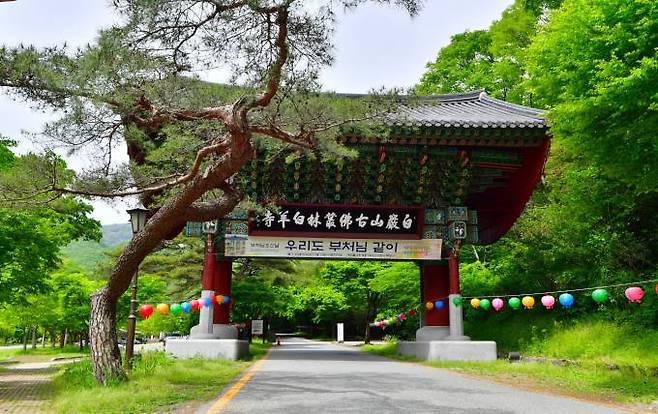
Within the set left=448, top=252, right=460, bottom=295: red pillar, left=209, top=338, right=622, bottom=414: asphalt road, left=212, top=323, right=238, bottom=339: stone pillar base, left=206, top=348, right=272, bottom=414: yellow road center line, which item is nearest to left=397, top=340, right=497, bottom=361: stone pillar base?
left=448, top=252, right=460, bottom=295: red pillar

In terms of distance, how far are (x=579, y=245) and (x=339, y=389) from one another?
10872 millimetres

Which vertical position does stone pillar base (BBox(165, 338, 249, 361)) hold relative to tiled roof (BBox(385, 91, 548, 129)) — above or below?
below

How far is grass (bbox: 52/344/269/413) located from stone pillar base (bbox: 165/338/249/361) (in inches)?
86.9

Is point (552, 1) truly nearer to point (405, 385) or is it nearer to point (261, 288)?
point (261, 288)

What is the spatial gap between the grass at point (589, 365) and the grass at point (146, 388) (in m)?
5.72

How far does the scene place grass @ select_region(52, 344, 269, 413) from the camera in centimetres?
670

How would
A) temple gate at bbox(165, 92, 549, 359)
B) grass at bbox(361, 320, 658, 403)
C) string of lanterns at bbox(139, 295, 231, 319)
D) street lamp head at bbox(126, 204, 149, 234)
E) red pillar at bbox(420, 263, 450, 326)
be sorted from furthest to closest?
red pillar at bbox(420, 263, 450, 326) < temple gate at bbox(165, 92, 549, 359) < string of lanterns at bbox(139, 295, 231, 319) < street lamp head at bbox(126, 204, 149, 234) < grass at bbox(361, 320, 658, 403)

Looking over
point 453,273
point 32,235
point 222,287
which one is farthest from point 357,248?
point 32,235

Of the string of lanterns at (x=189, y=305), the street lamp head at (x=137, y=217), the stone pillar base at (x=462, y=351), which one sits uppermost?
the street lamp head at (x=137, y=217)

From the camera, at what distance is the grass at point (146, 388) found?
22.0 ft

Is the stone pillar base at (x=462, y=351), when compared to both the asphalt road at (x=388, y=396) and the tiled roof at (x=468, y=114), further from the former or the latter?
the tiled roof at (x=468, y=114)

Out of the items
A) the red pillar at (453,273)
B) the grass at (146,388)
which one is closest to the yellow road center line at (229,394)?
the grass at (146,388)

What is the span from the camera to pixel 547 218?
17016 mm

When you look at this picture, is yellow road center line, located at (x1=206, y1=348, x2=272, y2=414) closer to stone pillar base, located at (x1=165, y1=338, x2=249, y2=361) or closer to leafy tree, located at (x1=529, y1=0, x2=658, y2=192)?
stone pillar base, located at (x1=165, y1=338, x2=249, y2=361)
